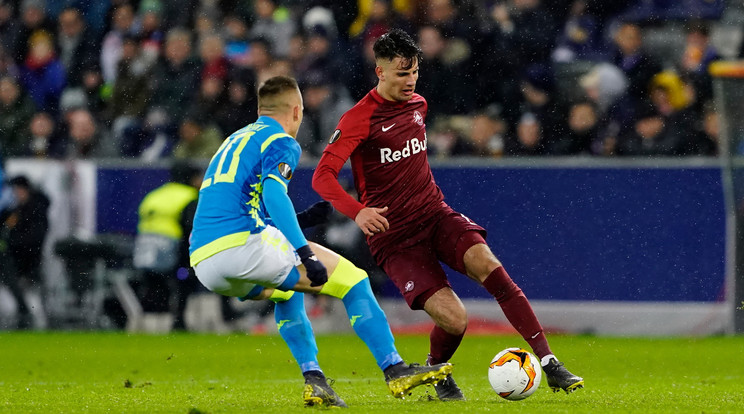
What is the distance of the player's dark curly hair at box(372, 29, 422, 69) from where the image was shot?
245 inches

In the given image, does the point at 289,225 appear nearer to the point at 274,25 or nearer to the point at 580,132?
the point at 580,132

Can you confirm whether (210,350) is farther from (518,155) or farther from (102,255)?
(518,155)

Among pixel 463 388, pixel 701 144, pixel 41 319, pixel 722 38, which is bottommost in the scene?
pixel 41 319

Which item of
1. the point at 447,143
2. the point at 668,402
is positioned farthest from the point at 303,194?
the point at 668,402

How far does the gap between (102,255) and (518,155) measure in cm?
432

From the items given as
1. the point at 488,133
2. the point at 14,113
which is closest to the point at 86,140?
the point at 14,113

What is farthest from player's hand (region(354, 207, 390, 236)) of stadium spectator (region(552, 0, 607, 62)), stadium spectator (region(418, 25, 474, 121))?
stadium spectator (region(552, 0, 607, 62))

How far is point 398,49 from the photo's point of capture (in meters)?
6.21

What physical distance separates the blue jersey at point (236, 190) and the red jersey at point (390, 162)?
2.27 ft

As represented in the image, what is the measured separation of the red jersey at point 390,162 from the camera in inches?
249

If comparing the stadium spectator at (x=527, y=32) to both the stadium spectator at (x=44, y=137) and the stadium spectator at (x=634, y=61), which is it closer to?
the stadium spectator at (x=634, y=61)

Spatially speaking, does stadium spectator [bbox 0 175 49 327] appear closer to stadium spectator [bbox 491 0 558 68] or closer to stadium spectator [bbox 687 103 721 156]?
stadium spectator [bbox 491 0 558 68]

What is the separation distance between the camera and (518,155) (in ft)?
39.1

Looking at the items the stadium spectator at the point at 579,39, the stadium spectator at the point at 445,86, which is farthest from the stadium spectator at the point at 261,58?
the stadium spectator at the point at 579,39
